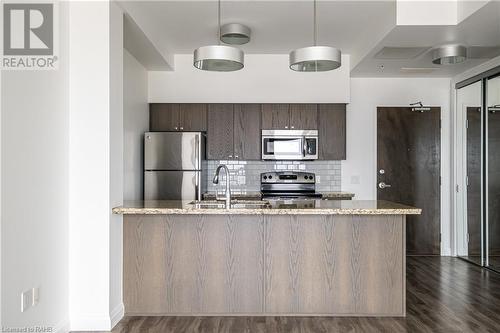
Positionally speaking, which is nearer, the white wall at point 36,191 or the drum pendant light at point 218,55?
the white wall at point 36,191

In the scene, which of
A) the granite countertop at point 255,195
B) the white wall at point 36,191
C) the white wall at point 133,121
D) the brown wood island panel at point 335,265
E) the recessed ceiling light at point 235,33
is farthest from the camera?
the granite countertop at point 255,195

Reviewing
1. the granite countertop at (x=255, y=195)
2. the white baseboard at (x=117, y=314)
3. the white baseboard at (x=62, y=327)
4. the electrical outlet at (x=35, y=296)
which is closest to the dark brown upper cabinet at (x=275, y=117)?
the granite countertop at (x=255, y=195)

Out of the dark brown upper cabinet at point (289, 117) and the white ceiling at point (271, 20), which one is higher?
the white ceiling at point (271, 20)

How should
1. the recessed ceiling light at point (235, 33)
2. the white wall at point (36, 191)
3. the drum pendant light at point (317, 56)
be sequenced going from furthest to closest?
the recessed ceiling light at point (235, 33) → the drum pendant light at point (317, 56) → the white wall at point (36, 191)

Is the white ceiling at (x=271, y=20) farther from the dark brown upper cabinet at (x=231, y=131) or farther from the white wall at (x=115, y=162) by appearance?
the dark brown upper cabinet at (x=231, y=131)

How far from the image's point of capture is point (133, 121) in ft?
16.3

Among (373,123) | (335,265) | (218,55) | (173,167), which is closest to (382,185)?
(373,123)

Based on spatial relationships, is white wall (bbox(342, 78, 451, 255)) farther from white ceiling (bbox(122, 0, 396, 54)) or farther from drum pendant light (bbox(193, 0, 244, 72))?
drum pendant light (bbox(193, 0, 244, 72))

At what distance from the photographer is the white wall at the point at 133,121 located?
4688 millimetres

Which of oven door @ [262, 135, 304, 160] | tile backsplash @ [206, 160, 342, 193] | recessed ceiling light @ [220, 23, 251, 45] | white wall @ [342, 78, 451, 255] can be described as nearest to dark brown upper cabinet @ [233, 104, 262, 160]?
oven door @ [262, 135, 304, 160]

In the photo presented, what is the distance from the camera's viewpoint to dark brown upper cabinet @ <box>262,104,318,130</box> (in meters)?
5.62

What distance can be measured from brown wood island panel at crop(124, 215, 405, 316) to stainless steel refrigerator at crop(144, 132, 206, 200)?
66.2 inches

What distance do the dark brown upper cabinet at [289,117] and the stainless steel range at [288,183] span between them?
0.66 meters

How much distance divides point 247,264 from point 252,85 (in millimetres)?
2888
